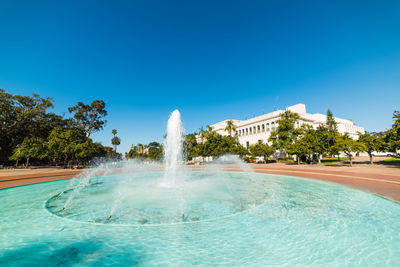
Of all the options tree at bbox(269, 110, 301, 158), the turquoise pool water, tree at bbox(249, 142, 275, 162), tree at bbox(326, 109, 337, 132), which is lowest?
the turquoise pool water

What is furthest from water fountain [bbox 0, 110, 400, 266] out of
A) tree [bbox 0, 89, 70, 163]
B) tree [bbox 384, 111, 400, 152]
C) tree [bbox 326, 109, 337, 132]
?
tree [bbox 326, 109, 337, 132]

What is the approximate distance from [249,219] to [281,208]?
1.96 metres

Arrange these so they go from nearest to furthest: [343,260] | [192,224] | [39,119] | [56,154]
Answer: [343,260] → [192,224] → [56,154] → [39,119]

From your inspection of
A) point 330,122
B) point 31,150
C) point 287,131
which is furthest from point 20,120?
point 330,122

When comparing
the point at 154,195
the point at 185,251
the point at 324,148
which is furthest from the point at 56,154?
the point at 324,148

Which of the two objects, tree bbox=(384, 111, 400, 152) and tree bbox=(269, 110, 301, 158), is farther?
tree bbox=(269, 110, 301, 158)

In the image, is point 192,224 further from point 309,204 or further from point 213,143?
point 213,143

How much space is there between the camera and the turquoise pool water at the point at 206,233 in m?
3.88

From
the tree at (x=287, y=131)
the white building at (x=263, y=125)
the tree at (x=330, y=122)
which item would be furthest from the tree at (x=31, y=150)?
the tree at (x=330, y=122)

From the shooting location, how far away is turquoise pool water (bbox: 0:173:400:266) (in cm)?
388

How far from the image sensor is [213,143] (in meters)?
44.7

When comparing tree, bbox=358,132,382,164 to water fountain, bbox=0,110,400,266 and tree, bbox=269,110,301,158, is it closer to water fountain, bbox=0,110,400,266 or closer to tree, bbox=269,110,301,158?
tree, bbox=269,110,301,158

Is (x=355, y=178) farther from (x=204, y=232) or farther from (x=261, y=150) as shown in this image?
(x=261, y=150)

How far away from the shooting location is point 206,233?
509 cm
